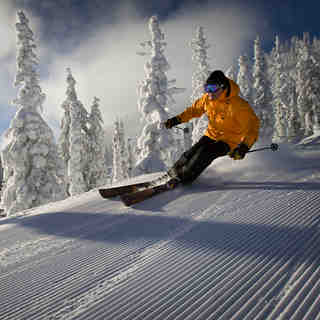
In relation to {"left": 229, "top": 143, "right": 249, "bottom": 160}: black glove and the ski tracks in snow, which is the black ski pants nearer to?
{"left": 229, "top": 143, "right": 249, "bottom": 160}: black glove

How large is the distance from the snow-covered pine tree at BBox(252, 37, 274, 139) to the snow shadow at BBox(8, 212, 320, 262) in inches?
1165

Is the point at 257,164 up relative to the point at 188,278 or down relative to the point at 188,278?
up

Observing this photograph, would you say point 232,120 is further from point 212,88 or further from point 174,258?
point 174,258

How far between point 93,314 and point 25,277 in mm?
945

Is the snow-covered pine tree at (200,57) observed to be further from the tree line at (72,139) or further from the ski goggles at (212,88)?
the ski goggles at (212,88)

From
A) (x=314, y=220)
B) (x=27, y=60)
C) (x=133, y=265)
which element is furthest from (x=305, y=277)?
(x=27, y=60)

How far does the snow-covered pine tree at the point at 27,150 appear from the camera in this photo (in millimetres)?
15219

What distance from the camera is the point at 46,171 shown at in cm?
1597

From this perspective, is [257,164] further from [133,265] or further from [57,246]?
[57,246]

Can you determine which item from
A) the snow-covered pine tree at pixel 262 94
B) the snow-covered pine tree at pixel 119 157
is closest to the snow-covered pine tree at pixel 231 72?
the snow-covered pine tree at pixel 262 94

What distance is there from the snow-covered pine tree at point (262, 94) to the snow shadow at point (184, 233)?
2960cm

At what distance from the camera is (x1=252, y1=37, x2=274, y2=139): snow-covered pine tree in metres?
29.5

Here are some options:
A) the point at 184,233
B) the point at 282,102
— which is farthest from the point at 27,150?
the point at 282,102

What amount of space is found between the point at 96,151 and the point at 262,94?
22338mm
